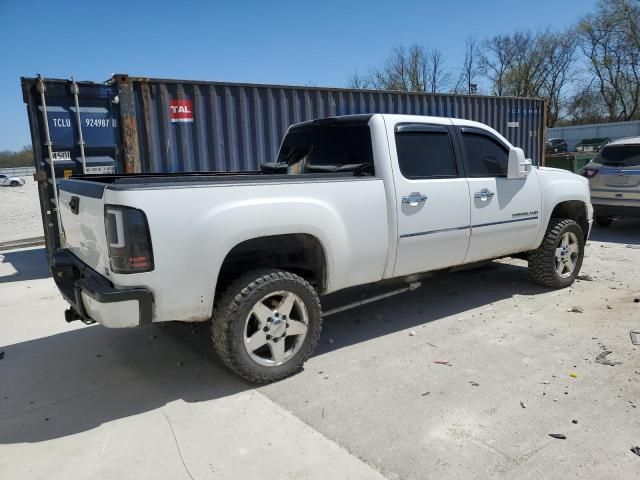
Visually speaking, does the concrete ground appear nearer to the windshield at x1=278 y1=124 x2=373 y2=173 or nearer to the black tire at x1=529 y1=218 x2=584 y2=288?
the black tire at x1=529 y1=218 x2=584 y2=288

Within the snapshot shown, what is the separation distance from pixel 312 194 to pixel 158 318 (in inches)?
53.3

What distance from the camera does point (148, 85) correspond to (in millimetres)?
7664

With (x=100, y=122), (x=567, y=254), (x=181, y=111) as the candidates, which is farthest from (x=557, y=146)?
(x=100, y=122)

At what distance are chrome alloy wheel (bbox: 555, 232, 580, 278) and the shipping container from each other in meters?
4.91

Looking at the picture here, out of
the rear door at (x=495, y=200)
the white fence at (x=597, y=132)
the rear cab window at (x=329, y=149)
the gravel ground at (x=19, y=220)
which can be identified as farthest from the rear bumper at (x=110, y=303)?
the white fence at (x=597, y=132)

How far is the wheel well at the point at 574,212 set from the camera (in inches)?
240

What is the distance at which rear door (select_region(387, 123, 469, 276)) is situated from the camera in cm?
438

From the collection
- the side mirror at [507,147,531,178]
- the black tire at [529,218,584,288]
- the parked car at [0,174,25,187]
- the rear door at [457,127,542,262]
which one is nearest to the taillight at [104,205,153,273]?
the rear door at [457,127,542,262]

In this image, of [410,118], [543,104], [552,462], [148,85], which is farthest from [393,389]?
[543,104]

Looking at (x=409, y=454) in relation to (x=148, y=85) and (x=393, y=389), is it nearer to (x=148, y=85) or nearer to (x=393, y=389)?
(x=393, y=389)

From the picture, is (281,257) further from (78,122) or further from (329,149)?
(78,122)

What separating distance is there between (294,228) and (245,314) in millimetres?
678

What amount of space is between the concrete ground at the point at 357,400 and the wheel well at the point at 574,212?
1.00m

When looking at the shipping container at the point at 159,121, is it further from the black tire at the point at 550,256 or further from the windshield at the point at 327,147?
the black tire at the point at 550,256
